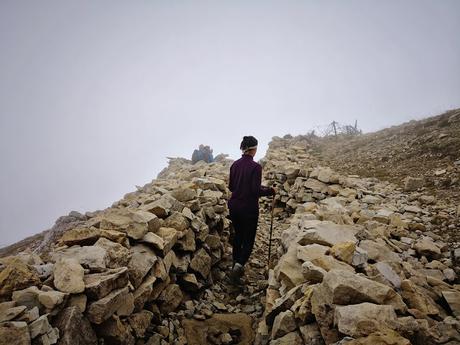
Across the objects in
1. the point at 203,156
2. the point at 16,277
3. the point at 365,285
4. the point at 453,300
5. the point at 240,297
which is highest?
the point at 203,156

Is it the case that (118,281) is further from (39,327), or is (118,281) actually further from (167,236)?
(167,236)

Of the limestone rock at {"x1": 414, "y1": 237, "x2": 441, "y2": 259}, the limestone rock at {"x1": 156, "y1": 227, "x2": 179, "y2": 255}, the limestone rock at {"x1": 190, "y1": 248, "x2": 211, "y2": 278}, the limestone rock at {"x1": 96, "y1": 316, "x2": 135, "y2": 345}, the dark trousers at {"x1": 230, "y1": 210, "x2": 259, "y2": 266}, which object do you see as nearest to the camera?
the limestone rock at {"x1": 96, "y1": 316, "x2": 135, "y2": 345}

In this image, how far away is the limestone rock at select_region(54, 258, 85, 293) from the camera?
3131 mm

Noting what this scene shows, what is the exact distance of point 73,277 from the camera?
3211mm

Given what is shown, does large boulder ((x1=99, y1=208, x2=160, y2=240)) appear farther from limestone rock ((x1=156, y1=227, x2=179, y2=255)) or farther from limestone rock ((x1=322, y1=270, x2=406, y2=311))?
limestone rock ((x1=322, y1=270, x2=406, y2=311))

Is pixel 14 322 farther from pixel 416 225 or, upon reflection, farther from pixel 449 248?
pixel 416 225

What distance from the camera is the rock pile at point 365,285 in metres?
2.70

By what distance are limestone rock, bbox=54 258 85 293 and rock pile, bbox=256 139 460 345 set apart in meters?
2.37

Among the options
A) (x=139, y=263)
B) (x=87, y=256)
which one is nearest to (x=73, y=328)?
(x=87, y=256)

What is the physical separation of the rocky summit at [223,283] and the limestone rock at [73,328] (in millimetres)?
10

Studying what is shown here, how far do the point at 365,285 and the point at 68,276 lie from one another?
3.34 meters

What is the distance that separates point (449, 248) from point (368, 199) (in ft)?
11.2

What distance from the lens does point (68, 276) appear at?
321 cm

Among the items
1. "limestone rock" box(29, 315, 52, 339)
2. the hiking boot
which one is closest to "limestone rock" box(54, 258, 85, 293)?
"limestone rock" box(29, 315, 52, 339)
